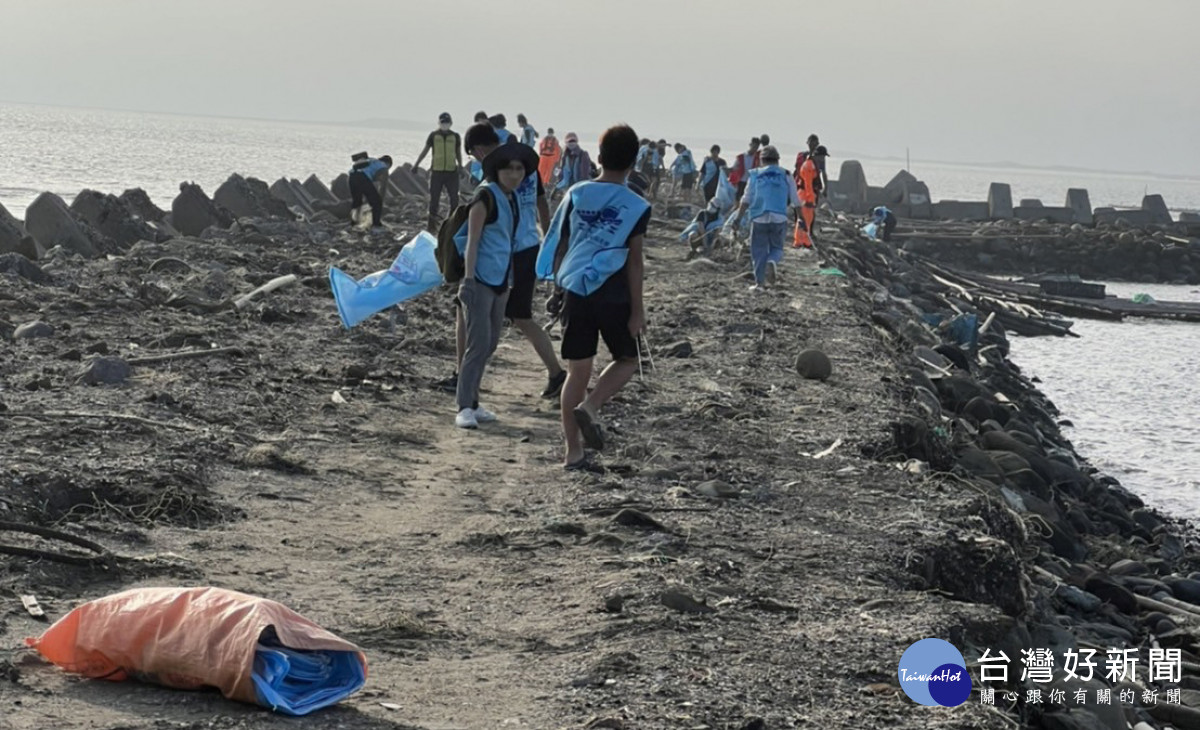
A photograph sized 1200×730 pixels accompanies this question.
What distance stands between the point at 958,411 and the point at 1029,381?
28.7 ft

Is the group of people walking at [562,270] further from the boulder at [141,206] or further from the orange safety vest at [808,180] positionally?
the boulder at [141,206]

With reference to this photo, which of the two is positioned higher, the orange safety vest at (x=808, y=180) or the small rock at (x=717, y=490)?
the orange safety vest at (x=808, y=180)

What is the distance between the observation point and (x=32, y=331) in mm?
11078

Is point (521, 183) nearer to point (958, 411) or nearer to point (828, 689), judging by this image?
point (828, 689)

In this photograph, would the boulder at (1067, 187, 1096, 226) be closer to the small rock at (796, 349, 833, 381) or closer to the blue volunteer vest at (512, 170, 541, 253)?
the small rock at (796, 349, 833, 381)

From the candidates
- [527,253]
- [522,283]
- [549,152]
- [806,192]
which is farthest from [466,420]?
[549,152]

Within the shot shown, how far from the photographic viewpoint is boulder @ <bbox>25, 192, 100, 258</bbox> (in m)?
18.9

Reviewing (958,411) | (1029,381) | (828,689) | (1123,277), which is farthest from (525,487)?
(1123,277)

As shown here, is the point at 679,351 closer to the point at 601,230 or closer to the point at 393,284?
the point at 393,284

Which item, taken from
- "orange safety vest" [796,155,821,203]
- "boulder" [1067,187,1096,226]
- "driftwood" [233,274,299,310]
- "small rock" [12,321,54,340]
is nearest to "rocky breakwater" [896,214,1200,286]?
"boulder" [1067,187,1096,226]

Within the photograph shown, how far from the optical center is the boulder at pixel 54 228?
61.9 feet

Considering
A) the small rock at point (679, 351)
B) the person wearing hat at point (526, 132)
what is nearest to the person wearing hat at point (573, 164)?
the person wearing hat at point (526, 132)

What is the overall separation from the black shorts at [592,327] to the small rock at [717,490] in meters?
0.76

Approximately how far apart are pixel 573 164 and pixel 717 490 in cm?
2061
